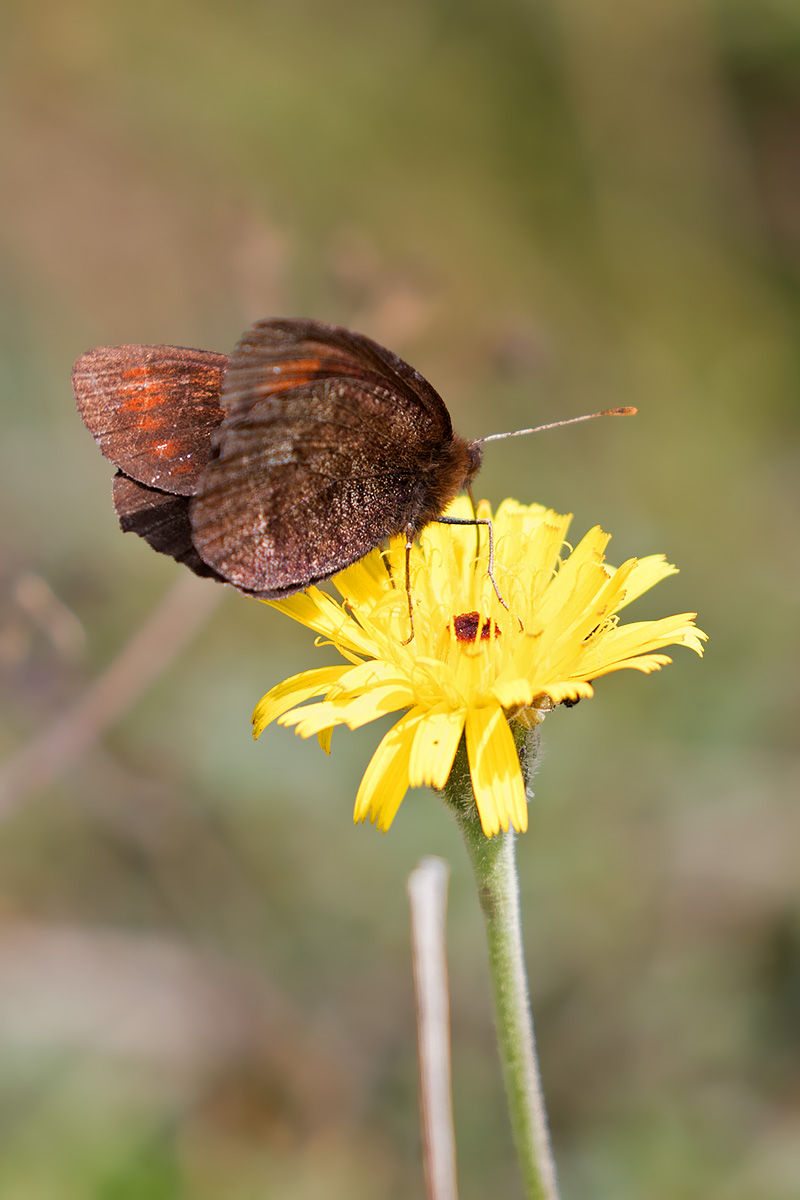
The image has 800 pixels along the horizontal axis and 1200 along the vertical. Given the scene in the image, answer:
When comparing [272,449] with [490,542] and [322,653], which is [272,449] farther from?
[322,653]

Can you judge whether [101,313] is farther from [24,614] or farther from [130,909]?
[130,909]

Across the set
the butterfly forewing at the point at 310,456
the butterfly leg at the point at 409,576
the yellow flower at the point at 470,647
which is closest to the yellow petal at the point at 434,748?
the yellow flower at the point at 470,647

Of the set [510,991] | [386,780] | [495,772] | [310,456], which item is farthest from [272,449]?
[510,991]

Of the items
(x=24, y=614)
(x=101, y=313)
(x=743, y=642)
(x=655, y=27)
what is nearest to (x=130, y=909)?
(x=24, y=614)

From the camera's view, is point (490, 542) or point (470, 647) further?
point (490, 542)

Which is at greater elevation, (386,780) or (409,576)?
(409,576)

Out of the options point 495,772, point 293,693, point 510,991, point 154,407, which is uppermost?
point 154,407

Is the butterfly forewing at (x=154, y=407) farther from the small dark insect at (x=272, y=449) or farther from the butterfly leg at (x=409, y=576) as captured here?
the butterfly leg at (x=409, y=576)
